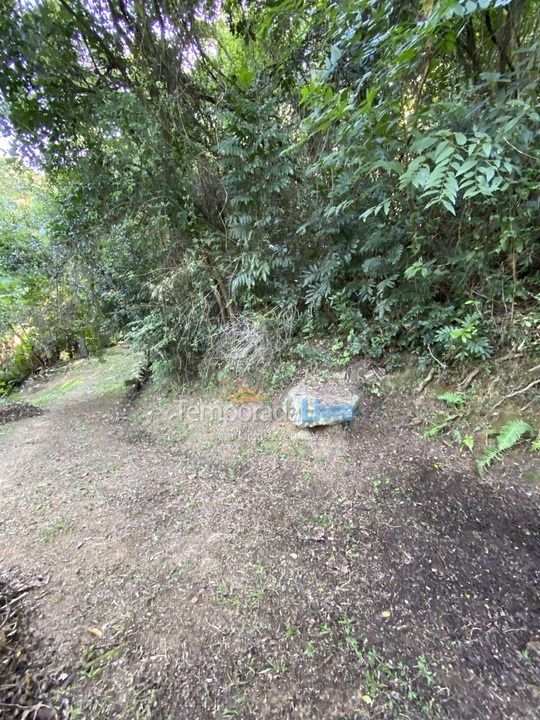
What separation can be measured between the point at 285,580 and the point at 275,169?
3526 millimetres

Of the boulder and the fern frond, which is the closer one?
the fern frond

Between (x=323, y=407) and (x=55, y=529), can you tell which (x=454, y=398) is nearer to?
(x=323, y=407)

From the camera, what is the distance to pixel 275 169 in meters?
2.87

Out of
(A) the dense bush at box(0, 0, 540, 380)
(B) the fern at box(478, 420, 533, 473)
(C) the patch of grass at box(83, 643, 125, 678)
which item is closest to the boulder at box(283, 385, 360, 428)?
(A) the dense bush at box(0, 0, 540, 380)

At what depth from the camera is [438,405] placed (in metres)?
2.52

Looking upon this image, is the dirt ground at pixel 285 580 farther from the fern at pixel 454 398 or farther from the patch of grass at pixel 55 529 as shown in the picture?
the fern at pixel 454 398

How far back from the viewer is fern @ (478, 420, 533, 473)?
2.02m

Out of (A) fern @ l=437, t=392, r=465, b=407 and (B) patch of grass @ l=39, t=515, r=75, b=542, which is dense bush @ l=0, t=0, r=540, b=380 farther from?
(B) patch of grass @ l=39, t=515, r=75, b=542

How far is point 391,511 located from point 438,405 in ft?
3.63

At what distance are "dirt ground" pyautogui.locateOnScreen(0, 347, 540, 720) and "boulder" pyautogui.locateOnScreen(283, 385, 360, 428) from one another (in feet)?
0.46

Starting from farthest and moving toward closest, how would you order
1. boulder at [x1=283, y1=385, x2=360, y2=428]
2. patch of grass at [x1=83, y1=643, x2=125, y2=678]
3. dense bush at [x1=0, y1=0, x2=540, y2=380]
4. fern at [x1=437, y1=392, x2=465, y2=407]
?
boulder at [x1=283, y1=385, x2=360, y2=428], fern at [x1=437, y1=392, x2=465, y2=407], dense bush at [x1=0, y1=0, x2=540, y2=380], patch of grass at [x1=83, y1=643, x2=125, y2=678]

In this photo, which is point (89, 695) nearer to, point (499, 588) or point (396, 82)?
point (499, 588)

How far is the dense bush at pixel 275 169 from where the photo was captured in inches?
→ 77.8

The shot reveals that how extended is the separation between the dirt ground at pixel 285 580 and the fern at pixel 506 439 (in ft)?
0.37
